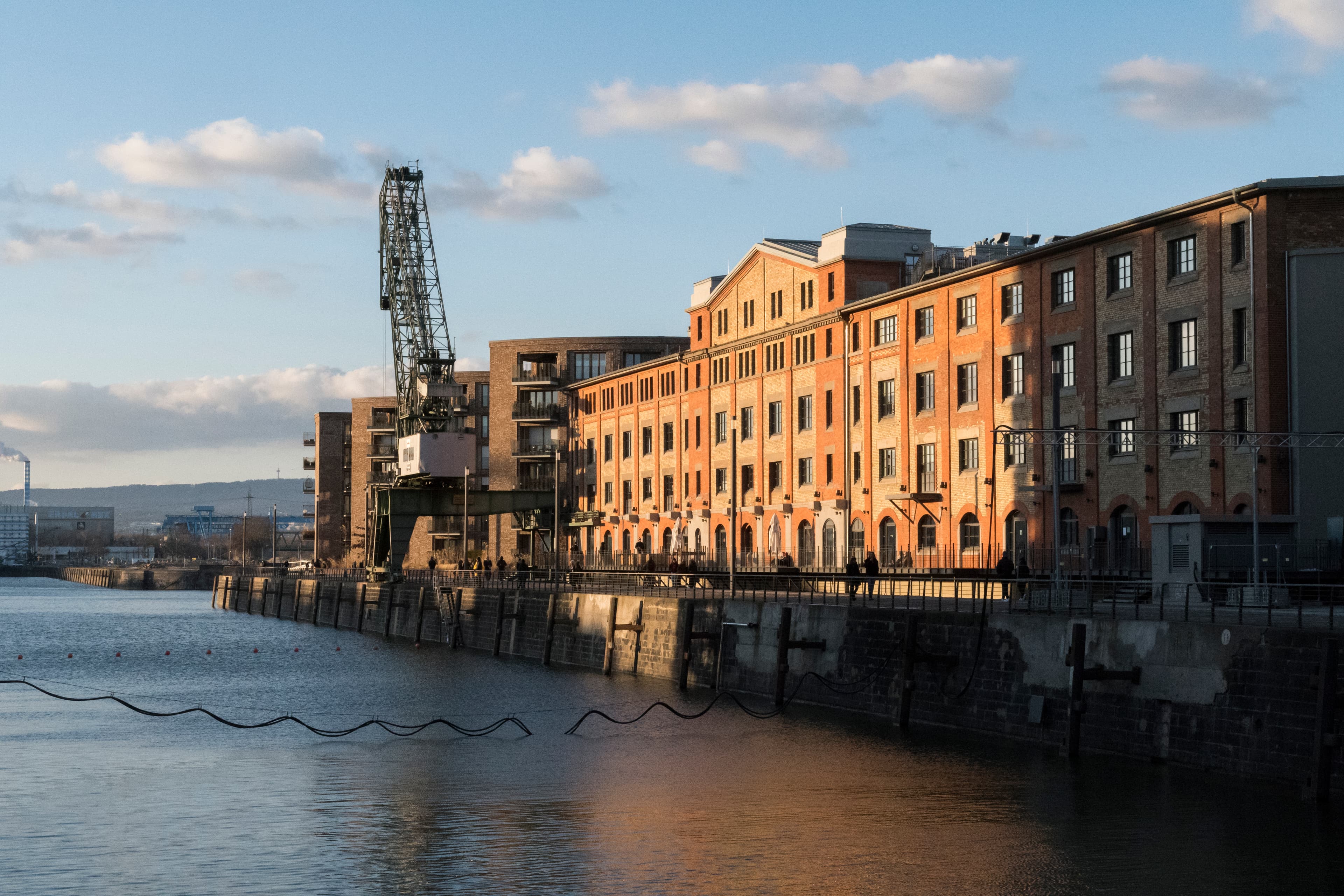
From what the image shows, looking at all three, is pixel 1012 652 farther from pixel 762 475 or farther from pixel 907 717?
pixel 762 475

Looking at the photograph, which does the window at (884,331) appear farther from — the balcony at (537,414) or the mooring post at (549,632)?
the balcony at (537,414)

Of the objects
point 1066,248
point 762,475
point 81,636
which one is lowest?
point 81,636

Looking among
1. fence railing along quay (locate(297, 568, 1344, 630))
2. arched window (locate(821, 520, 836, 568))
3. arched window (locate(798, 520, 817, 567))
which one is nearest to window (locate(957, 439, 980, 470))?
fence railing along quay (locate(297, 568, 1344, 630))

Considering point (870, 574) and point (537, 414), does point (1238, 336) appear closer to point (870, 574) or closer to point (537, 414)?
point (870, 574)

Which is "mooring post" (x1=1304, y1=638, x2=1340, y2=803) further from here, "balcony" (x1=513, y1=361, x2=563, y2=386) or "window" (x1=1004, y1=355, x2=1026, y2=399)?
"balcony" (x1=513, y1=361, x2=563, y2=386)

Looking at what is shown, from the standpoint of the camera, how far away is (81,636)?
89.6 metres

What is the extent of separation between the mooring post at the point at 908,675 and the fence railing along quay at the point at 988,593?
91 centimetres

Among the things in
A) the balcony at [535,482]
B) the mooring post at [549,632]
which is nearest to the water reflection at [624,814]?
the mooring post at [549,632]

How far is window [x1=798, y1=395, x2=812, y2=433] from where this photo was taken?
79.1 m

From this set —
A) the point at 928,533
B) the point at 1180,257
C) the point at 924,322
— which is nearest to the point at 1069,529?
the point at 928,533

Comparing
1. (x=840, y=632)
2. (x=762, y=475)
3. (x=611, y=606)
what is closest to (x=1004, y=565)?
(x=840, y=632)

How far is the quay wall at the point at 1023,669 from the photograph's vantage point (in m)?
26.3

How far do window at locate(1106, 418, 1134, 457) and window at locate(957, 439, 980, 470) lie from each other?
334 inches

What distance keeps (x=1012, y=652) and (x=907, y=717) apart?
12.5 feet
